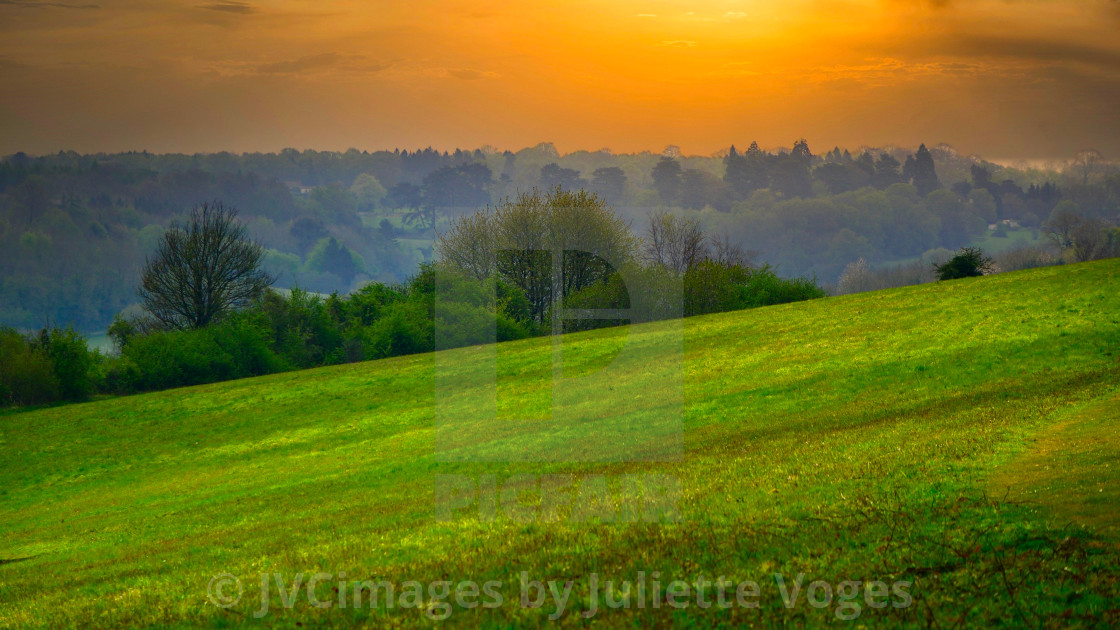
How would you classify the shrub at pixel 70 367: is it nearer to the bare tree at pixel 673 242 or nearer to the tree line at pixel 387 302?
the tree line at pixel 387 302

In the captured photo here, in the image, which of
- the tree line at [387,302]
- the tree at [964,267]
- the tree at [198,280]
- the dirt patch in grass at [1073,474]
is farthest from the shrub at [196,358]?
the dirt patch in grass at [1073,474]

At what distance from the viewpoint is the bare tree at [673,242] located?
101938 mm

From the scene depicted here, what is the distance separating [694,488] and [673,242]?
90.9 m

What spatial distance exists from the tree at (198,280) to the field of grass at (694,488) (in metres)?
39.8

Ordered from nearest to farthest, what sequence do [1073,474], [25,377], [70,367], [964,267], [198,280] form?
[1073,474], [964,267], [25,377], [70,367], [198,280]

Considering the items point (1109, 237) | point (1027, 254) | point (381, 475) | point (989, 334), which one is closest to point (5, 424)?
point (381, 475)

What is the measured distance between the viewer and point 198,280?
84188 millimetres

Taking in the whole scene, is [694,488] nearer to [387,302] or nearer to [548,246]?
[548,246]

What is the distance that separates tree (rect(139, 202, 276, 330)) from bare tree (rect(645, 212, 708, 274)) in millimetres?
51325

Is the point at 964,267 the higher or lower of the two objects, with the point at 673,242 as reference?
lower

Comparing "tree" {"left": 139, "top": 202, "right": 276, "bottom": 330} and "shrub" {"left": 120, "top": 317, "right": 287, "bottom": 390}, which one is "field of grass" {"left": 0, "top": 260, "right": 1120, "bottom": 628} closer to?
"shrub" {"left": 120, "top": 317, "right": 287, "bottom": 390}

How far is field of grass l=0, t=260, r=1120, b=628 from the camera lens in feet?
32.2

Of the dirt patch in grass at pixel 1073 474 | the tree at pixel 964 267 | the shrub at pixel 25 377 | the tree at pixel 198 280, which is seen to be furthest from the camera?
the tree at pixel 198 280

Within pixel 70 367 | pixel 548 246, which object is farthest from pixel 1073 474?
pixel 548 246
